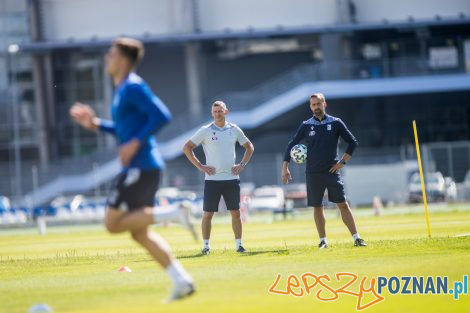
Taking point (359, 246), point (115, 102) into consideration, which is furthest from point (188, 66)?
Result: point (115, 102)

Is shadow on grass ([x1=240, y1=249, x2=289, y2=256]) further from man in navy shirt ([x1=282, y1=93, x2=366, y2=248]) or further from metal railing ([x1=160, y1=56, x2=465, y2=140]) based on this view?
metal railing ([x1=160, y1=56, x2=465, y2=140])

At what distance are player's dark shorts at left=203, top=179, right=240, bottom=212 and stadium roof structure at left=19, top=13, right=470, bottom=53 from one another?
130ft

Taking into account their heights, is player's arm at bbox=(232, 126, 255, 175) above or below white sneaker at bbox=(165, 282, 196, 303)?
above

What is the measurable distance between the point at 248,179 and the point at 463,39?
16.8m

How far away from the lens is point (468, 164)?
146 feet

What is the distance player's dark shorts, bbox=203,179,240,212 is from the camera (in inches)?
675

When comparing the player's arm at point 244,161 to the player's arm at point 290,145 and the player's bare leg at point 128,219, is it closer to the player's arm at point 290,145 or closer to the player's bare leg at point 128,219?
the player's arm at point 290,145

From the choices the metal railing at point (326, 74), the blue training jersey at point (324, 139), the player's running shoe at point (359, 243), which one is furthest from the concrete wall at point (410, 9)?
the player's running shoe at point (359, 243)

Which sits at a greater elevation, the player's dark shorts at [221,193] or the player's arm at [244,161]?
the player's arm at [244,161]

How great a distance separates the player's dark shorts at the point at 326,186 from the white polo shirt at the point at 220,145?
138cm

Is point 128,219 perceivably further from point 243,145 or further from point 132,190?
point 243,145

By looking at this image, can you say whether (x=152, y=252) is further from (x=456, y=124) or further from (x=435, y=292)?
(x=456, y=124)

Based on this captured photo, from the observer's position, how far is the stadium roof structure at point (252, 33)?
184ft

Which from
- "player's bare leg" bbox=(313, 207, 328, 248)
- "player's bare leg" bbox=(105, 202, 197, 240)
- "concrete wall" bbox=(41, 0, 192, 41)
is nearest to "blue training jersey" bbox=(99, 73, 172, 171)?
"player's bare leg" bbox=(105, 202, 197, 240)
